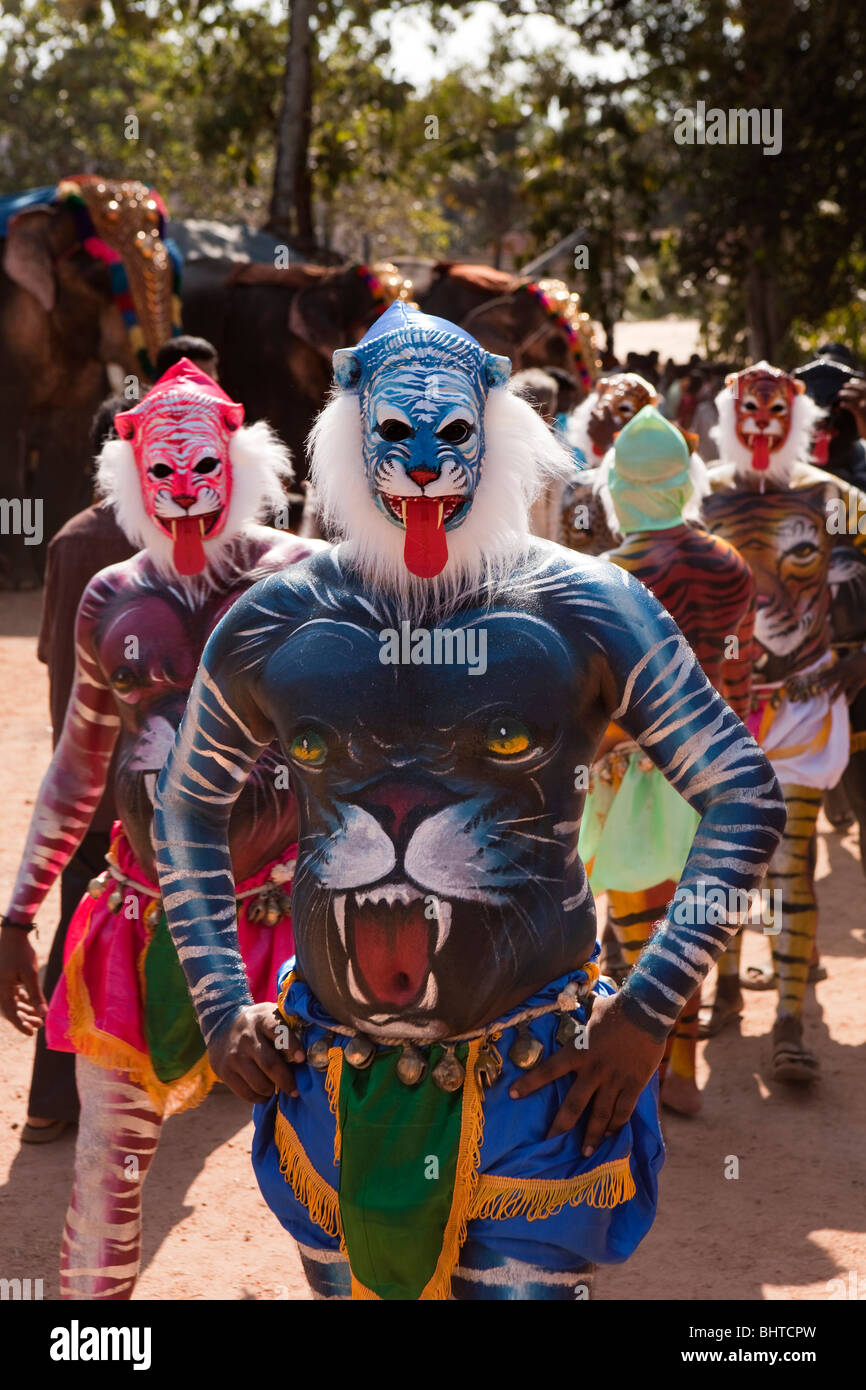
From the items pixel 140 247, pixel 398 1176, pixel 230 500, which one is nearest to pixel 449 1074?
pixel 398 1176

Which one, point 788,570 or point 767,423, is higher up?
point 767,423

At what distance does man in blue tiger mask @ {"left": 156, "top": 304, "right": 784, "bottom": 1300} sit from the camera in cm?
235

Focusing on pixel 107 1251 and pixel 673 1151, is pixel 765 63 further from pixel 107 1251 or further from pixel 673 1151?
pixel 107 1251

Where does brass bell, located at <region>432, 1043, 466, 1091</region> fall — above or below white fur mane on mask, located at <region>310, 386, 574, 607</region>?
below

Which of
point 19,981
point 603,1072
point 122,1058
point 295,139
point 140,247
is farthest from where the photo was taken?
point 295,139

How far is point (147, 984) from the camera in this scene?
3461 mm

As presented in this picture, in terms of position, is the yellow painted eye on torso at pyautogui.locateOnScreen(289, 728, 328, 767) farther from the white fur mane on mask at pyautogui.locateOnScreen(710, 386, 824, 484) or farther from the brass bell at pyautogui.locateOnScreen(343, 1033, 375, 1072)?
the white fur mane on mask at pyautogui.locateOnScreen(710, 386, 824, 484)

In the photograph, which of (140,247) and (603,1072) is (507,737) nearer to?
(603,1072)

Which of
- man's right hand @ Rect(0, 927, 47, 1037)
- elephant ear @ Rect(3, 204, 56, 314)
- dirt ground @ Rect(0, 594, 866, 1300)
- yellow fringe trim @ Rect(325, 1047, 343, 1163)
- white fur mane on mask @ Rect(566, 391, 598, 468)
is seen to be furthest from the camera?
elephant ear @ Rect(3, 204, 56, 314)

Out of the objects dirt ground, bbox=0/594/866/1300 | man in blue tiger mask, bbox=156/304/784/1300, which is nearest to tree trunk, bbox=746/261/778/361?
dirt ground, bbox=0/594/866/1300

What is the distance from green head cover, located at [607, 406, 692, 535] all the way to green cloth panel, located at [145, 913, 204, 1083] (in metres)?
1.93

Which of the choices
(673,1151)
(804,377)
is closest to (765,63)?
(804,377)

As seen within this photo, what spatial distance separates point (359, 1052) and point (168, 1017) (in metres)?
1.15

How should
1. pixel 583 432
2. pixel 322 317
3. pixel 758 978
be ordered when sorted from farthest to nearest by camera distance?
pixel 322 317 < pixel 583 432 < pixel 758 978
